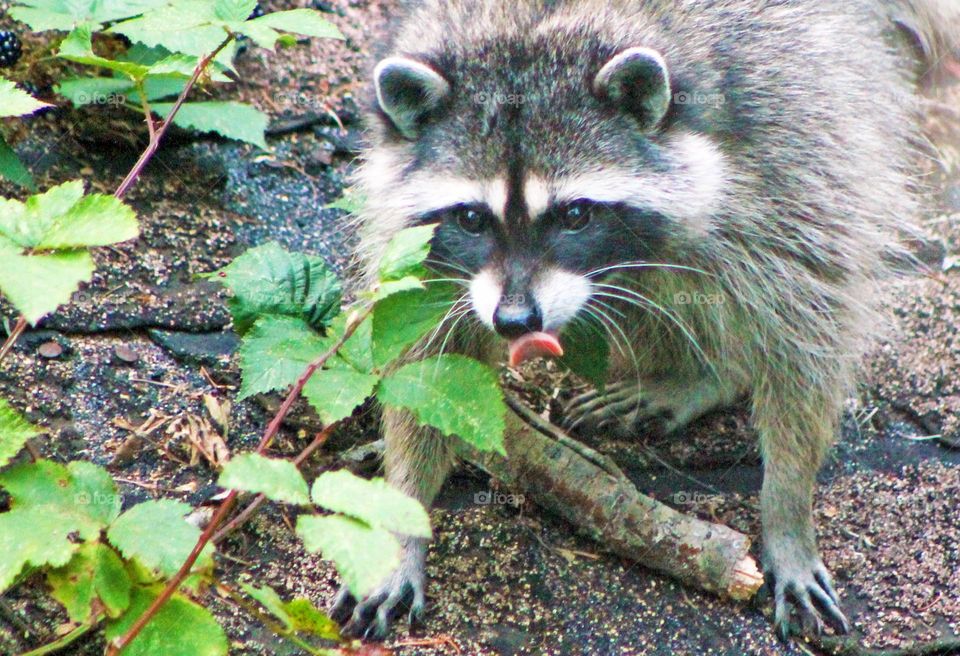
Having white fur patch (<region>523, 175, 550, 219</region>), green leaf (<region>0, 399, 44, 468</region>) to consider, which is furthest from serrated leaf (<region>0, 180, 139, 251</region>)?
white fur patch (<region>523, 175, 550, 219</region>)

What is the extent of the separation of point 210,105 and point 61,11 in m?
0.72

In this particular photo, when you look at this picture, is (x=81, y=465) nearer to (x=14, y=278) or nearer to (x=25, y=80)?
(x=14, y=278)

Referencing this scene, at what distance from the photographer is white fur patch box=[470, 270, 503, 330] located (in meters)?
3.16

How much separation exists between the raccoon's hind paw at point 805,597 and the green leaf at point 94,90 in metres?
2.86

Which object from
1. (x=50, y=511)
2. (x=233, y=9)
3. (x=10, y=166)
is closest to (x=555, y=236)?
(x=233, y=9)

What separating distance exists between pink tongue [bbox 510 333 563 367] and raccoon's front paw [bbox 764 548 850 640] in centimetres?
112

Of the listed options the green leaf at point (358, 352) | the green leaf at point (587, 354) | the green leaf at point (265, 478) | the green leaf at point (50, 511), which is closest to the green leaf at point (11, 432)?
the green leaf at point (50, 511)

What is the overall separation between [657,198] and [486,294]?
61 cm

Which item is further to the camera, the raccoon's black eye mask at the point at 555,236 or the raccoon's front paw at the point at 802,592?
the raccoon's front paw at the point at 802,592

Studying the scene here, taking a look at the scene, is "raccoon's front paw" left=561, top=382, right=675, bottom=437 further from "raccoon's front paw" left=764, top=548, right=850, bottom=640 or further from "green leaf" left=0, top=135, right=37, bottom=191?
"green leaf" left=0, top=135, right=37, bottom=191

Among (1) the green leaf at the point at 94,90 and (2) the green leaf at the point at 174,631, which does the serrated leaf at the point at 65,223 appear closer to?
(2) the green leaf at the point at 174,631

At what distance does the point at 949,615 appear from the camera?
11.9 ft

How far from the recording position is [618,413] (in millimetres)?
4270

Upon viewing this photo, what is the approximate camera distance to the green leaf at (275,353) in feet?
9.62
